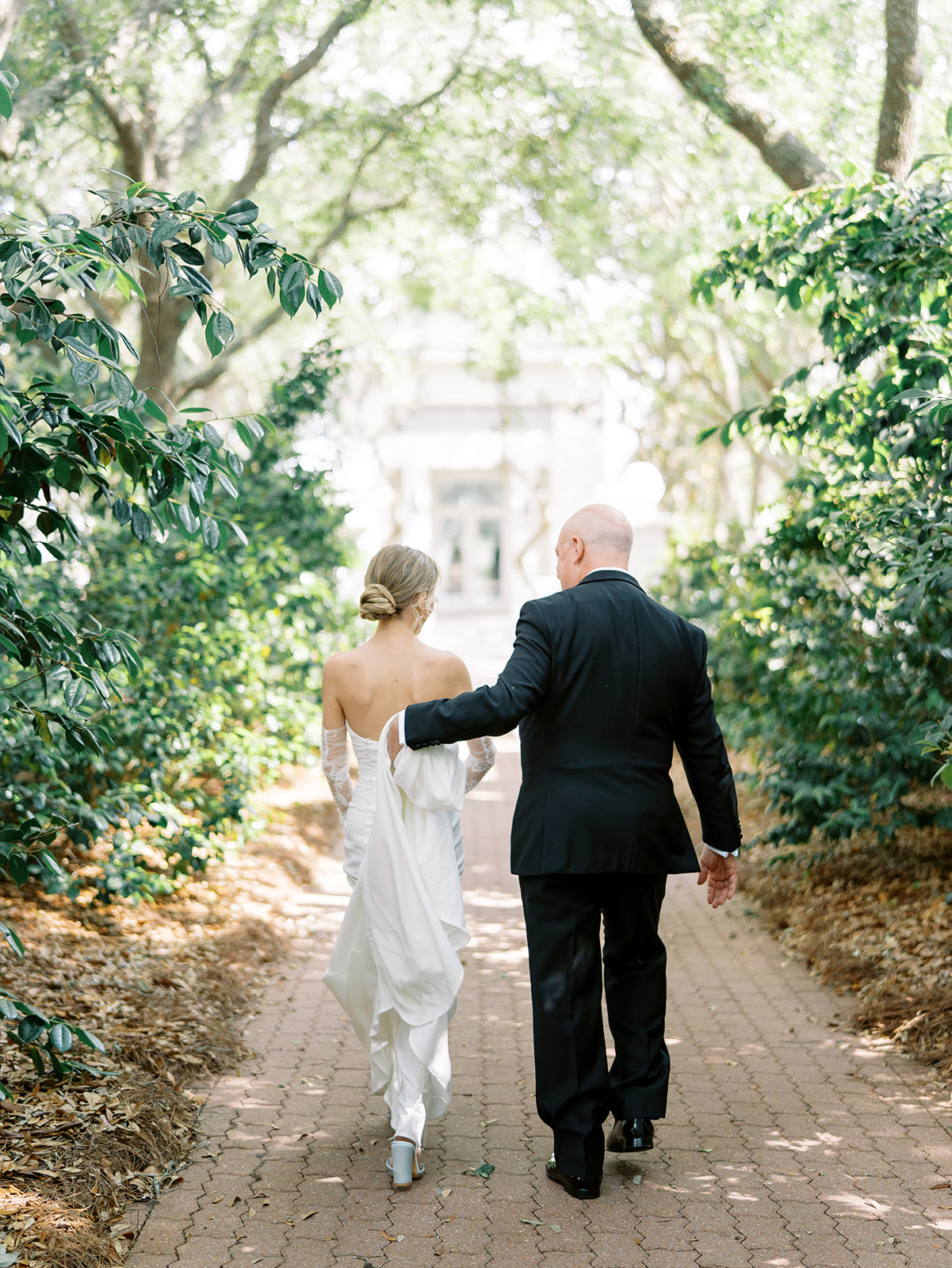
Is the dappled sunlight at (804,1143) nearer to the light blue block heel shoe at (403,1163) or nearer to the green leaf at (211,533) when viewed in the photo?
the light blue block heel shoe at (403,1163)

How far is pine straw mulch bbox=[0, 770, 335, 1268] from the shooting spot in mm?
3582

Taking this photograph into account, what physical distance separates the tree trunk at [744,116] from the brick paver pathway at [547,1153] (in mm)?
5031

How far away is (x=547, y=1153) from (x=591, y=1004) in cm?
81

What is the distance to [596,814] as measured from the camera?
12.7 ft

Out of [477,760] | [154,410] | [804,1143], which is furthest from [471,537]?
[154,410]

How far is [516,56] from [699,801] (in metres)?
10.4

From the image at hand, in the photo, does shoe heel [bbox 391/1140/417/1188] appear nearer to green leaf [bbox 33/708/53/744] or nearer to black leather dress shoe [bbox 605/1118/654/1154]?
black leather dress shoe [bbox 605/1118/654/1154]

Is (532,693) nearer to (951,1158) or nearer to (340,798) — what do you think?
(340,798)

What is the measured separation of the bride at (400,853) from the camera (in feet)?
13.2

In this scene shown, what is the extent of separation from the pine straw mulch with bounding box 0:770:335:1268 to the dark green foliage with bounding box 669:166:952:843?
301cm

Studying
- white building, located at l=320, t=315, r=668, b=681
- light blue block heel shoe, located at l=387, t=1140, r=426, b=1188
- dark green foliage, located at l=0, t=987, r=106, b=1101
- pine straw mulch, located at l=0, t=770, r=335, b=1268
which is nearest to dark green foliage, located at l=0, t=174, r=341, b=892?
dark green foliage, located at l=0, t=987, r=106, b=1101

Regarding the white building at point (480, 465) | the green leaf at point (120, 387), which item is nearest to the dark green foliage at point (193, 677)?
the green leaf at point (120, 387)

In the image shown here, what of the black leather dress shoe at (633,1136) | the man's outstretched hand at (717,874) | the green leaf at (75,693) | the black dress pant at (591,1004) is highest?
the green leaf at (75,693)

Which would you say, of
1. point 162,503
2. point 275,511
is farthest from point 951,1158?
point 275,511
